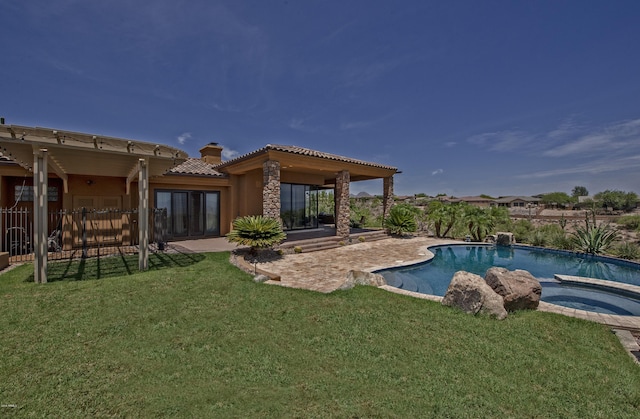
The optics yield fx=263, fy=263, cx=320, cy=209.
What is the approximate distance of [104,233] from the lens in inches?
517

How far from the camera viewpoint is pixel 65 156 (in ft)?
28.5

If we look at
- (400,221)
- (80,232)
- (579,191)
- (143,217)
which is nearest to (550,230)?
(400,221)

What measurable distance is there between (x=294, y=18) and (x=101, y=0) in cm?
755

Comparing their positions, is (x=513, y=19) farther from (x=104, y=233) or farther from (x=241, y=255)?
(x=104, y=233)

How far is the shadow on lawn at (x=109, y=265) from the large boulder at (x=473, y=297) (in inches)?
339

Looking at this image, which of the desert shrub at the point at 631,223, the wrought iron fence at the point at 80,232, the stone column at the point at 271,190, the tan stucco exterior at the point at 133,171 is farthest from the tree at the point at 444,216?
the wrought iron fence at the point at 80,232

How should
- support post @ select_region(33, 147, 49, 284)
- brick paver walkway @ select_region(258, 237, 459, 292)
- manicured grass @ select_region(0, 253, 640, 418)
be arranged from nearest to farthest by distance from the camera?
manicured grass @ select_region(0, 253, 640, 418), support post @ select_region(33, 147, 49, 284), brick paver walkway @ select_region(258, 237, 459, 292)

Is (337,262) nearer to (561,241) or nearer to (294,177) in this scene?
(294,177)

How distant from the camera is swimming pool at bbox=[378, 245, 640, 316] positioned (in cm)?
778

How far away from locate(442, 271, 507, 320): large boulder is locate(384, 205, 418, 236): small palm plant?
41.5ft

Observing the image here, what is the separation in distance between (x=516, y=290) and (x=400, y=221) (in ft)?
41.7

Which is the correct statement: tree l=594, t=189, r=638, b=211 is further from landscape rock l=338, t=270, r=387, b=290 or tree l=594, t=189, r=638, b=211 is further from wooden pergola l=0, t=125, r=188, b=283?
wooden pergola l=0, t=125, r=188, b=283

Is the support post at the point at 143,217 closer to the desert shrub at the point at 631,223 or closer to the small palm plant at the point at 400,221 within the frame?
the small palm plant at the point at 400,221

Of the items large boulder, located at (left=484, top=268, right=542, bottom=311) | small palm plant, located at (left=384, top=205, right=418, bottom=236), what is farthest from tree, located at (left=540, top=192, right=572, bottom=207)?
large boulder, located at (left=484, top=268, right=542, bottom=311)
